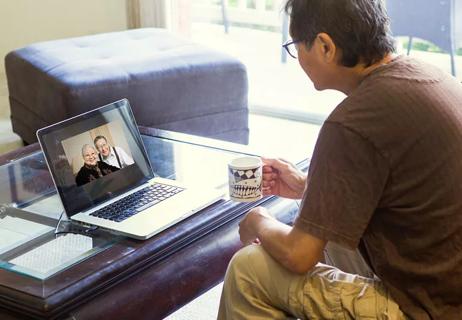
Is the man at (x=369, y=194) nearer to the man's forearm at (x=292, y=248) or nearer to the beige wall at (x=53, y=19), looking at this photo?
the man's forearm at (x=292, y=248)

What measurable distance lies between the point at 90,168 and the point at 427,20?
223 centimetres

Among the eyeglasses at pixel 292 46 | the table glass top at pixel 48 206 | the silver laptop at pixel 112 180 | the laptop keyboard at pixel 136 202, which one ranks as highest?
the eyeglasses at pixel 292 46

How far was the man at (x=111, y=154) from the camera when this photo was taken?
1713 mm

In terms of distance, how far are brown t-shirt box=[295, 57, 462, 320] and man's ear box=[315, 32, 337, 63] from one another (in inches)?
3.5

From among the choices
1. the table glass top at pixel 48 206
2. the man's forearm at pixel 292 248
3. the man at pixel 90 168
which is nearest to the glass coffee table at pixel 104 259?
the table glass top at pixel 48 206

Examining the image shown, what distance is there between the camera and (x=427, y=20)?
11.1 ft

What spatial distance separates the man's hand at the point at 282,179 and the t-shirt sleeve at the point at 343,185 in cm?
38

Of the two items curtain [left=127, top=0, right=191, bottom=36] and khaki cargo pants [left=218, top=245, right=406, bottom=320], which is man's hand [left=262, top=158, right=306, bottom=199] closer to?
khaki cargo pants [left=218, top=245, right=406, bottom=320]

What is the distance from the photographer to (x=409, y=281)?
1.31m

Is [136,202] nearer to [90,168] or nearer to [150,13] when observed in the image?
[90,168]

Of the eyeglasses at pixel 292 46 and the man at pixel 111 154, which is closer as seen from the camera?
the eyeglasses at pixel 292 46

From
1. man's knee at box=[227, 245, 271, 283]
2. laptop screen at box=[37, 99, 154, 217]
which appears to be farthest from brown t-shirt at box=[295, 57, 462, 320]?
laptop screen at box=[37, 99, 154, 217]

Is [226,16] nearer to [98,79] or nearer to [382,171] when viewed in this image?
[98,79]

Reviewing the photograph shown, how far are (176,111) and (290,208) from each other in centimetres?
129
